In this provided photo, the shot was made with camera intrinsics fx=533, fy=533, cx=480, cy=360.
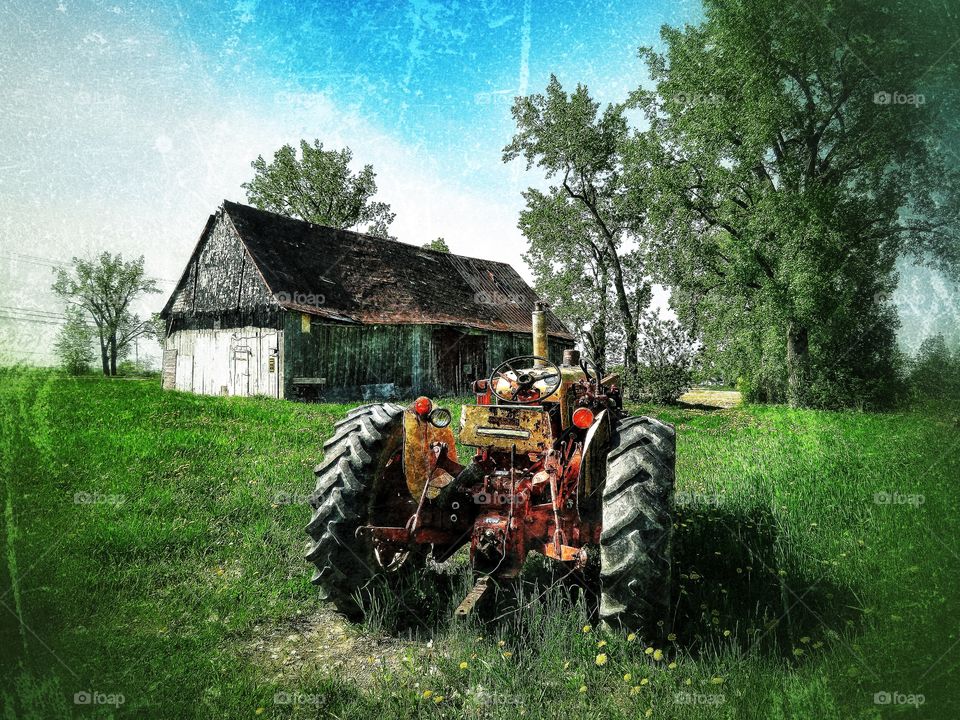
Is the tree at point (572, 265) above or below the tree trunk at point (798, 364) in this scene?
above

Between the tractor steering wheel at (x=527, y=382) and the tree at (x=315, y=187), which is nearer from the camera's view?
the tractor steering wheel at (x=527, y=382)

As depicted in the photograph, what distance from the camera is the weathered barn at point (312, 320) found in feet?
60.4

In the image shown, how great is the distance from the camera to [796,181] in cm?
991

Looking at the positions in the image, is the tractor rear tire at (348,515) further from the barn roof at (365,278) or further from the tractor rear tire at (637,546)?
the barn roof at (365,278)

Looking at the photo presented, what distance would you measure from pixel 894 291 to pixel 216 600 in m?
5.07

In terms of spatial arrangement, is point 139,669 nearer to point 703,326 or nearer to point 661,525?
point 661,525

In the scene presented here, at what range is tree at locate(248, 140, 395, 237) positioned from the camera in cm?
3619

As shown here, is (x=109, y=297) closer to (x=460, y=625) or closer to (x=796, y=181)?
(x=460, y=625)

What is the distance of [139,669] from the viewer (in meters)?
3.08

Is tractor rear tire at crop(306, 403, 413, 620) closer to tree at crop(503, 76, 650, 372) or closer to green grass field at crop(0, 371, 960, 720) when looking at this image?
green grass field at crop(0, 371, 960, 720)

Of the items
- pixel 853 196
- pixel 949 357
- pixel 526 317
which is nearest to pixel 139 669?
pixel 949 357

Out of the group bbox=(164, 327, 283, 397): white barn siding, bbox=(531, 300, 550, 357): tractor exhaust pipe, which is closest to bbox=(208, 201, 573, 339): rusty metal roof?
bbox=(164, 327, 283, 397): white barn siding

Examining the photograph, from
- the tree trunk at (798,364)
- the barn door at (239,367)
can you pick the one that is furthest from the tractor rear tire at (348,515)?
the barn door at (239,367)

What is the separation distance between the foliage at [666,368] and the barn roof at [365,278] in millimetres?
5047
